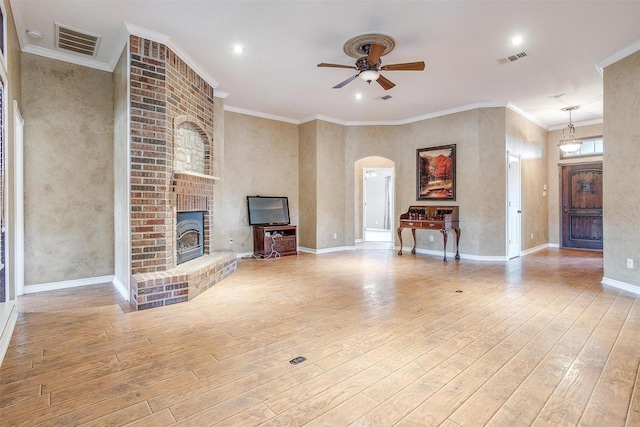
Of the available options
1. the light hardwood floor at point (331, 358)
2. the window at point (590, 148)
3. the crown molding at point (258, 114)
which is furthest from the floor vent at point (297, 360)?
the window at point (590, 148)

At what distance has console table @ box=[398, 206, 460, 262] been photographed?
640 cm

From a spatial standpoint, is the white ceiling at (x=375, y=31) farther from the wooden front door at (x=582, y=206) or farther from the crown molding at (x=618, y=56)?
the wooden front door at (x=582, y=206)

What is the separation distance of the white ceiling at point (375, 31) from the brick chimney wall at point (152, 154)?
0.34 meters

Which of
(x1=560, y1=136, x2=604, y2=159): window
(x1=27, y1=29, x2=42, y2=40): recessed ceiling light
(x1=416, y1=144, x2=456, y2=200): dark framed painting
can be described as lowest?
(x1=416, y1=144, x2=456, y2=200): dark framed painting

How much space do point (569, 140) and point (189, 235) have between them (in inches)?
338

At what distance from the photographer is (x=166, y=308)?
351cm

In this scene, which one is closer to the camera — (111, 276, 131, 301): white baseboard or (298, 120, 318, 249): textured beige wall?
(111, 276, 131, 301): white baseboard

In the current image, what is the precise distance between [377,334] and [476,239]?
457 centimetres

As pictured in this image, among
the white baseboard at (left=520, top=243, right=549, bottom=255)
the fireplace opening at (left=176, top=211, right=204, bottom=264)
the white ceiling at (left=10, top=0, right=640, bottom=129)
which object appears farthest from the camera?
the white baseboard at (left=520, top=243, right=549, bottom=255)

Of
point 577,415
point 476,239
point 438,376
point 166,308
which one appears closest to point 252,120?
point 166,308

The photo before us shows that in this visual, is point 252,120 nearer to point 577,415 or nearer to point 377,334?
point 377,334

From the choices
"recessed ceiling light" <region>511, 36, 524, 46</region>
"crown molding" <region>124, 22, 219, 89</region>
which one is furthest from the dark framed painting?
"crown molding" <region>124, 22, 219, 89</region>

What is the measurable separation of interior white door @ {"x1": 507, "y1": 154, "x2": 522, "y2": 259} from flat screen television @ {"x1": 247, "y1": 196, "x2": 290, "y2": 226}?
4473 millimetres

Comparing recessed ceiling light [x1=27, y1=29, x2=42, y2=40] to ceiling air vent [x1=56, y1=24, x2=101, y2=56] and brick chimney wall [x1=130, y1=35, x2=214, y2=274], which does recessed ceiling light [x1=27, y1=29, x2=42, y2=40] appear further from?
brick chimney wall [x1=130, y1=35, x2=214, y2=274]
